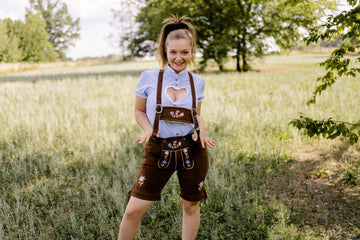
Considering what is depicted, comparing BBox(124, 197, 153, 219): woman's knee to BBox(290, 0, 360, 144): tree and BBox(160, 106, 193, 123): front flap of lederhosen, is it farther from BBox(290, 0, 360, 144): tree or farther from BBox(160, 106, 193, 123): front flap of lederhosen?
BBox(290, 0, 360, 144): tree

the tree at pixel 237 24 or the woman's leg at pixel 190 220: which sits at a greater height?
the tree at pixel 237 24

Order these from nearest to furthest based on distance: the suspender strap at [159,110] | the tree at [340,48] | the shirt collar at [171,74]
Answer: the suspender strap at [159,110]
the shirt collar at [171,74]
the tree at [340,48]

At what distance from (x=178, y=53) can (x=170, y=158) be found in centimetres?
85

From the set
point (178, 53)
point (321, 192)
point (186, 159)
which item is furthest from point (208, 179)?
point (178, 53)

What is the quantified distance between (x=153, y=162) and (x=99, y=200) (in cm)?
196

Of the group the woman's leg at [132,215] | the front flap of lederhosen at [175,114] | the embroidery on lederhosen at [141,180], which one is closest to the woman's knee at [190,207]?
the woman's leg at [132,215]

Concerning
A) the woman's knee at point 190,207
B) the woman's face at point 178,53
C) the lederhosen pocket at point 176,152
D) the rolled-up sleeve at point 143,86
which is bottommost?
the woman's knee at point 190,207

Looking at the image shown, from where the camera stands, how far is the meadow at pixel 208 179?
3.48 m

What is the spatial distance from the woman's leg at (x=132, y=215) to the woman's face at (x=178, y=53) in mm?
1133

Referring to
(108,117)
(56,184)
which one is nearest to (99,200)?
(56,184)

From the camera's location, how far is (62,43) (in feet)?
244

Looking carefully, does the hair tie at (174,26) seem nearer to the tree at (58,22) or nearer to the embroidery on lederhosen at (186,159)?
the embroidery on lederhosen at (186,159)

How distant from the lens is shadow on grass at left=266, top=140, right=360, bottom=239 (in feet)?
11.6

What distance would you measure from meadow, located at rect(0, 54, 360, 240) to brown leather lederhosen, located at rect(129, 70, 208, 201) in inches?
42.3
